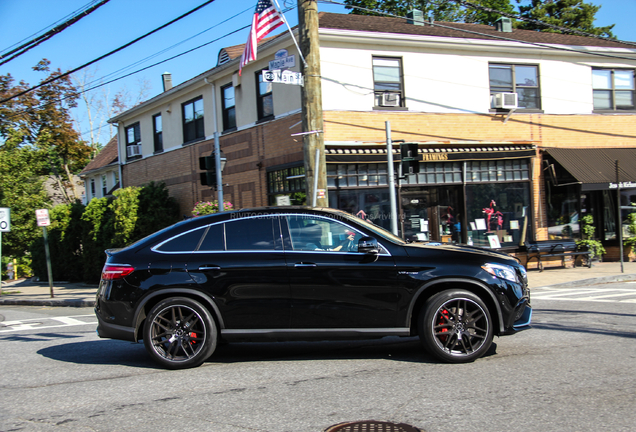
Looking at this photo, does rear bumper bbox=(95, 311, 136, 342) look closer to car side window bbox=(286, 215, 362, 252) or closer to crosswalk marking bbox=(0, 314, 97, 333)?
car side window bbox=(286, 215, 362, 252)

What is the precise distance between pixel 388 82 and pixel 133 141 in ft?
46.0

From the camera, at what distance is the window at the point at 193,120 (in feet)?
66.4

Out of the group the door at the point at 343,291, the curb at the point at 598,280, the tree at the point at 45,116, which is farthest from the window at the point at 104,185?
the door at the point at 343,291

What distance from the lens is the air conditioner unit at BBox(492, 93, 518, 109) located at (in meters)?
16.6

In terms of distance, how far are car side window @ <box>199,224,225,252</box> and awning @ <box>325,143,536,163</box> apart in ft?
28.9

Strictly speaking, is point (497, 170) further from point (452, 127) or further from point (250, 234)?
point (250, 234)

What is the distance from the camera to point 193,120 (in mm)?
20641

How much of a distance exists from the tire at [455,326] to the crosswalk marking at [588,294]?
5809 millimetres

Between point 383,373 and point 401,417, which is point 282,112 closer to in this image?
point 383,373

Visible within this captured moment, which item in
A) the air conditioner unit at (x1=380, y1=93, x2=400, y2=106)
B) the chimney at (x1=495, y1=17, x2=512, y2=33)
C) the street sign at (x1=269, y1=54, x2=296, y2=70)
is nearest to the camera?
the street sign at (x1=269, y1=54, x2=296, y2=70)

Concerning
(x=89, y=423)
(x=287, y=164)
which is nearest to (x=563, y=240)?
(x=287, y=164)

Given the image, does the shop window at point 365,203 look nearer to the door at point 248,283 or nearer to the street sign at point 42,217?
the street sign at point 42,217

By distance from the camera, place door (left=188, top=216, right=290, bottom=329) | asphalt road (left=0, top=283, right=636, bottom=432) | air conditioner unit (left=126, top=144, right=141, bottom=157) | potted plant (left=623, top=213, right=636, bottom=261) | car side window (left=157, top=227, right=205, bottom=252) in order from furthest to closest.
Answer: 1. air conditioner unit (left=126, top=144, right=141, bottom=157)
2. potted plant (left=623, top=213, right=636, bottom=261)
3. car side window (left=157, top=227, right=205, bottom=252)
4. door (left=188, top=216, right=290, bottom=329)
5. asphalt road (left=0, top=283, right=636, bottom=432)

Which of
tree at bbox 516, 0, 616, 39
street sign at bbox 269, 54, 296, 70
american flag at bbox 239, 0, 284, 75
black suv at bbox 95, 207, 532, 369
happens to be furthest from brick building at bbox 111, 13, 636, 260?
tree at bbox 516, 0, 616, 39
